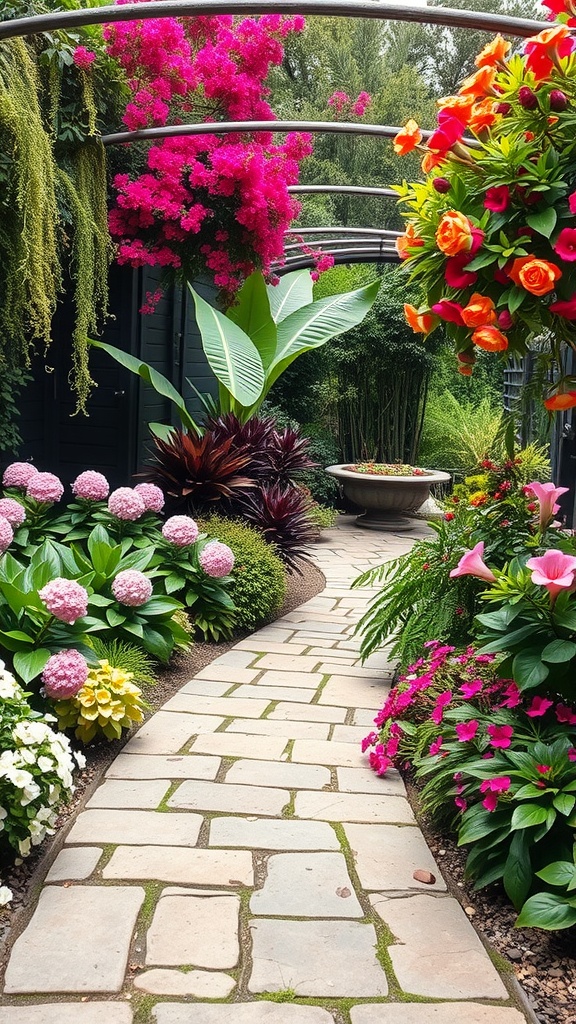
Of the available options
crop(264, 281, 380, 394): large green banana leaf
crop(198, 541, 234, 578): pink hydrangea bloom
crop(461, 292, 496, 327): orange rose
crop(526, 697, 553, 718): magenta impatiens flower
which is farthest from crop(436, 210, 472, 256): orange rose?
crop(264, 281, 380, 394): large green banana leaf

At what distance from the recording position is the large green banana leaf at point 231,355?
5.91m

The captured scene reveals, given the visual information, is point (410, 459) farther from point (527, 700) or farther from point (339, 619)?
point (527, 700)

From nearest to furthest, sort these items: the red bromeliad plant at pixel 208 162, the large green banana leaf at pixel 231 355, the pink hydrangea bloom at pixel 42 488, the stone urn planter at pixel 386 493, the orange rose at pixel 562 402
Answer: the orange rose at pixel 562 402 → the pink hydrangea bloom at pixel 42 488 → the red bromeliad plant at pixel 208 162 → the large green banana leaf at pixel 231 355 → the stone urn planter at pixel 386 493

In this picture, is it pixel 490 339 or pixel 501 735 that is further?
pixel 501 735

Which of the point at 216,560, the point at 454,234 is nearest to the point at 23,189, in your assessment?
the point at 216,560

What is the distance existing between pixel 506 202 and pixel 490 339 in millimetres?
308

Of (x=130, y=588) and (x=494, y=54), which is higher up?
(x=494, y=54)

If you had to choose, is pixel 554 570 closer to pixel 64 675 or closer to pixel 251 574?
pixel 64 675

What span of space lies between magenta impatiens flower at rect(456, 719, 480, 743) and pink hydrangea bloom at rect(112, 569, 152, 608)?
1.64 m

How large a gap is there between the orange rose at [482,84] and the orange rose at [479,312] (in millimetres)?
515

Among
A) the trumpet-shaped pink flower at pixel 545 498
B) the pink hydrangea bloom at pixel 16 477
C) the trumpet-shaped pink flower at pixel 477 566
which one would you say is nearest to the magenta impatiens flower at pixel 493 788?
the trumpet-shaped pink flower at pixel 477 566

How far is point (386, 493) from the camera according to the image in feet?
31.0

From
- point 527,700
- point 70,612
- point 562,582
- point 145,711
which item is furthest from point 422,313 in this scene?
point 145,711

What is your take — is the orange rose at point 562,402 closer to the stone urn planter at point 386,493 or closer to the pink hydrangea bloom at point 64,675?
the pink hydrangea bloom at point 64,675
